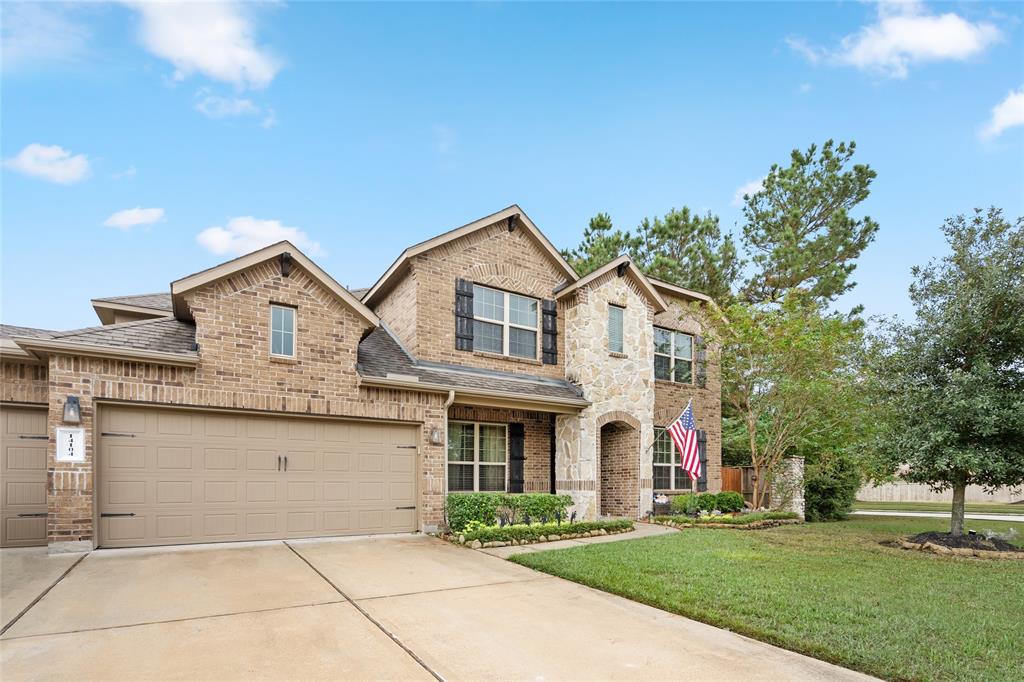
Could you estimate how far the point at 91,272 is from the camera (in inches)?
683

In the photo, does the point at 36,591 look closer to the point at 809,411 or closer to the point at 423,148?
the point at 809,411

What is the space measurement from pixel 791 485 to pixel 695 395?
11.8ft


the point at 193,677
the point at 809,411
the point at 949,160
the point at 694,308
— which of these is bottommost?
the point at 193,677

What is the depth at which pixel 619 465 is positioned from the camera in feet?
51.1

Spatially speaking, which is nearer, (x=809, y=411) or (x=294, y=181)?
(x=809, y=411)

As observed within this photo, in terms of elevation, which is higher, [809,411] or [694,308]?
[694,308]

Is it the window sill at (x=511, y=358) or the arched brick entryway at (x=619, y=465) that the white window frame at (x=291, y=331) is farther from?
the arched brick entryway at (x=619, y=465)

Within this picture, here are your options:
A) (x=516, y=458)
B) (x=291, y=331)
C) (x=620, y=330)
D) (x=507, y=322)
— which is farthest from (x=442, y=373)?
(x=620, y=330)

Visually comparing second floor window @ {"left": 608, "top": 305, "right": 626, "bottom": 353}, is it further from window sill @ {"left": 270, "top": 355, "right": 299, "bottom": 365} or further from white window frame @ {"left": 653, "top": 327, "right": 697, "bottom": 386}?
window sill @ {"left": 270, "top": 355, "right": 299, "bottom": 365}

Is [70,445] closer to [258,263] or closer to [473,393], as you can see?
[258,263]

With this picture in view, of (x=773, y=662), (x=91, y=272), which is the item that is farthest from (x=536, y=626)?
(x=91, y=272)

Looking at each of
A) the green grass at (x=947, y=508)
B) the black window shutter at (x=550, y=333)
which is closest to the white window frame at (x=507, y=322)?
the black window shutter at (x=550, y=333)

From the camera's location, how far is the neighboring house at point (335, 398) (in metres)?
9.05

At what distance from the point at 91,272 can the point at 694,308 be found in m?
17.8
